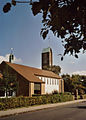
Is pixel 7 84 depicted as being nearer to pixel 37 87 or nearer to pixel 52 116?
pixel 37 87

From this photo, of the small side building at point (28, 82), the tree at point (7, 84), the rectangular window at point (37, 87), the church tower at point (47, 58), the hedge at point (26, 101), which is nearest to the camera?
the hedge at point (26, 101)

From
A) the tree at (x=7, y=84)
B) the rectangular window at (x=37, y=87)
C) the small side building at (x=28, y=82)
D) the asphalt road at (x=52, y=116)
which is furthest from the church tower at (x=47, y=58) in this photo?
the asphalt road at (x=52, y=116)

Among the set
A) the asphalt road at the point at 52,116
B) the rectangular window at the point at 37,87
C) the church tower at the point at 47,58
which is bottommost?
the asphalt road at the point at 52,116

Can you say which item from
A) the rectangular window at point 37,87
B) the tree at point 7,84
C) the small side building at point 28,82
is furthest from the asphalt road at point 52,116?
the rectangular window at point 37,87

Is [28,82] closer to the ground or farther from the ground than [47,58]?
closer to the ground

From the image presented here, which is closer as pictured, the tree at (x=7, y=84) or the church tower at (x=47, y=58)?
the tree at (x=7, y=84)

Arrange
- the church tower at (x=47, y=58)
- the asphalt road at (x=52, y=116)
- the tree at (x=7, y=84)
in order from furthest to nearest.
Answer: the church tower at (x=47, y=58), the tree at (x=7, y=84), the asphalt road at (x=52, y=116)

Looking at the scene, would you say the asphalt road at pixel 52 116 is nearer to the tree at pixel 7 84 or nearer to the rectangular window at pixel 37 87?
the tree at pixel 7 84

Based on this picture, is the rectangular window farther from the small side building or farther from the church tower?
the church tower

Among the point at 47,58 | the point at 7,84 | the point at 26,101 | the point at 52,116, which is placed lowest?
the point at 52,116

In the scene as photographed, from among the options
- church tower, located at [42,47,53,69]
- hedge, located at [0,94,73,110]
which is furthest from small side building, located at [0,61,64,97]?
church tower, located at [42,47,53,69]

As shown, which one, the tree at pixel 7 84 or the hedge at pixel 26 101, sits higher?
the tree at pixel 7 84

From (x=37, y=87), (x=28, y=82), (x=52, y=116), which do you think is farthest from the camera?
(x=37, y=87)

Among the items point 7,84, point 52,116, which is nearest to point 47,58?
point 7,84
